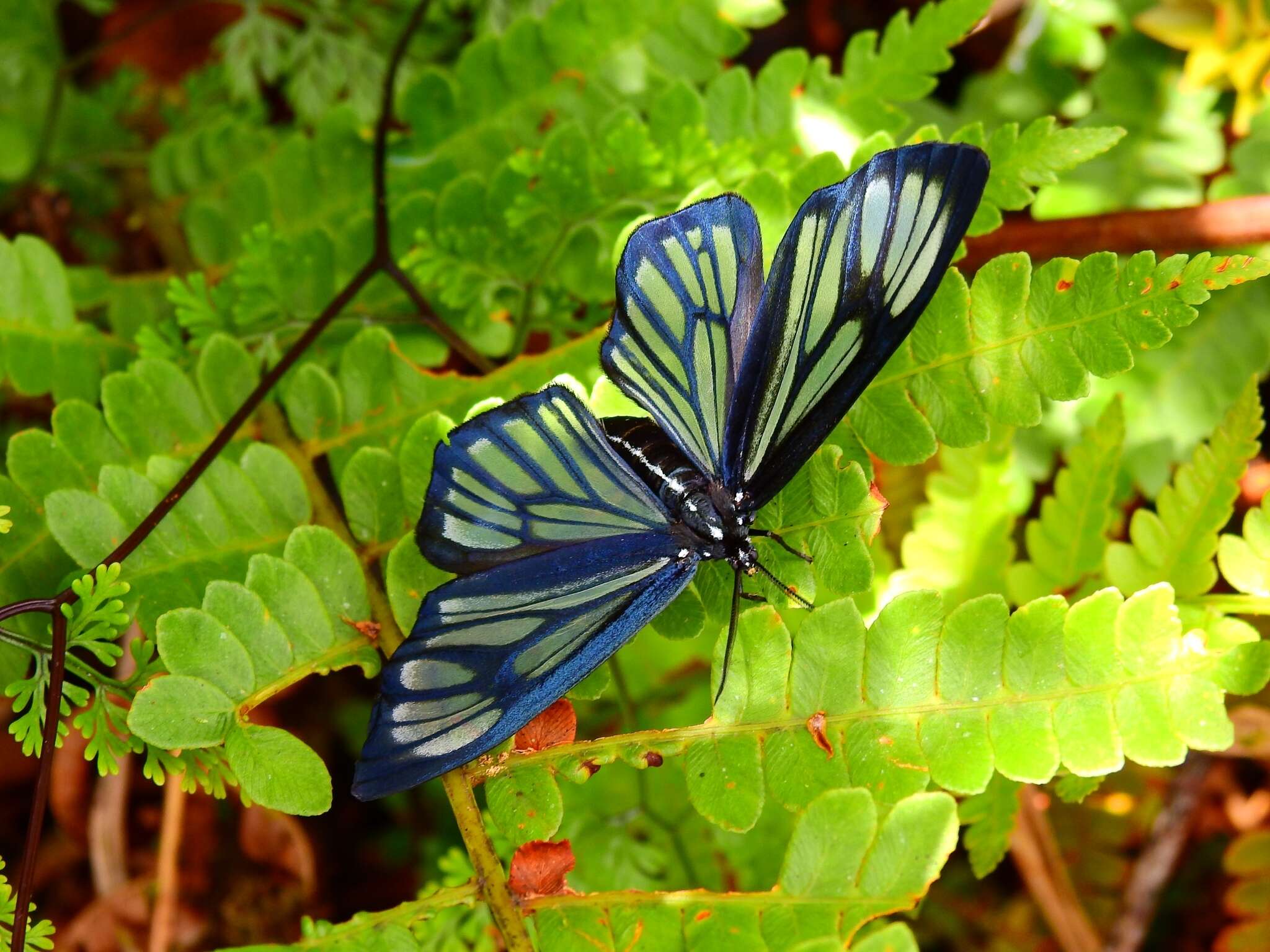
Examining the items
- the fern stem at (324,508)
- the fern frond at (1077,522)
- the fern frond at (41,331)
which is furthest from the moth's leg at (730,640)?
the fern frond at (41,331)

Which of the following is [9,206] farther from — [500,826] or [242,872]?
[500,826]

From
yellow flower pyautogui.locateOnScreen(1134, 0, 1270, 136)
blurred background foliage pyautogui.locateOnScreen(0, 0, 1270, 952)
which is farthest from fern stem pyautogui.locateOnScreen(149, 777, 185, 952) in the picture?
yellow flower pyautogui.locateOnScreen(1134, 0, 1270, 136)

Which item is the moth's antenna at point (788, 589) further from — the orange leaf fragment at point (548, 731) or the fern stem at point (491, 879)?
the fern stem at point (491, 879)

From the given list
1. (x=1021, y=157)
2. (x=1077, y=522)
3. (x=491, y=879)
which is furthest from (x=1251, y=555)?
(x=491, y=879)

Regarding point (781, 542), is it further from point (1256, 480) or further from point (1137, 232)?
point (1256, 480)

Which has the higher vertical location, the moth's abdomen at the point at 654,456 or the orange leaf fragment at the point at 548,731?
the moth's abdomen at the point at 654,456

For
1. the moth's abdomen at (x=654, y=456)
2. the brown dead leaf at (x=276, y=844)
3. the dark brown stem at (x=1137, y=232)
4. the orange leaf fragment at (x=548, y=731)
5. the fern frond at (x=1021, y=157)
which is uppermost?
the dark brown stem at (x=1137, y=232)
